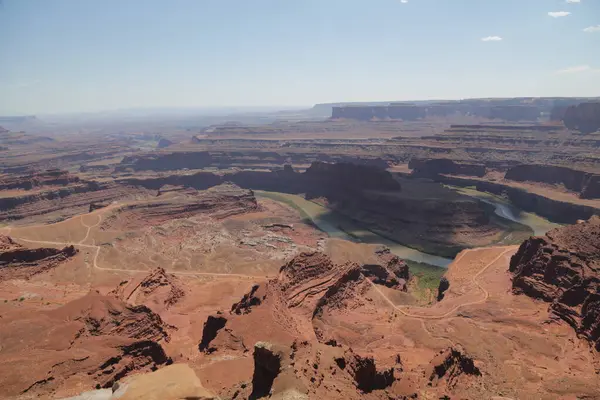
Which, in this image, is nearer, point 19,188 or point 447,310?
point 447,310

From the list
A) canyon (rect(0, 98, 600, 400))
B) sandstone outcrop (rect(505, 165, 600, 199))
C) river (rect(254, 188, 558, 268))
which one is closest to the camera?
canyon (rect(0, 98, 600, 400))

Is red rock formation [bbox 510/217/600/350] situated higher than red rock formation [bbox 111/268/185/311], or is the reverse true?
red rock formation [bbox 510/217/600/350]

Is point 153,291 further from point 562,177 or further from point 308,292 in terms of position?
point 562,177

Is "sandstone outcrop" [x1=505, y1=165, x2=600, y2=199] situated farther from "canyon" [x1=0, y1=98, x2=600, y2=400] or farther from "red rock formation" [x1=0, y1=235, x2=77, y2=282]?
"red rock formation" [x1=0, y1=235, x2=77, y2=282]

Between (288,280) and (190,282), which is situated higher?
(288,280)

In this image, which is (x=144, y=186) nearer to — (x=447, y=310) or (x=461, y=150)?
(x=447, y=310)

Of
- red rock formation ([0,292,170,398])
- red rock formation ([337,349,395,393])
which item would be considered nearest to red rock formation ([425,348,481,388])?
red rock formation ([337,349,395,393])

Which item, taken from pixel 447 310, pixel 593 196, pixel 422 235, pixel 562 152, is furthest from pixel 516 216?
pixel 447 310
